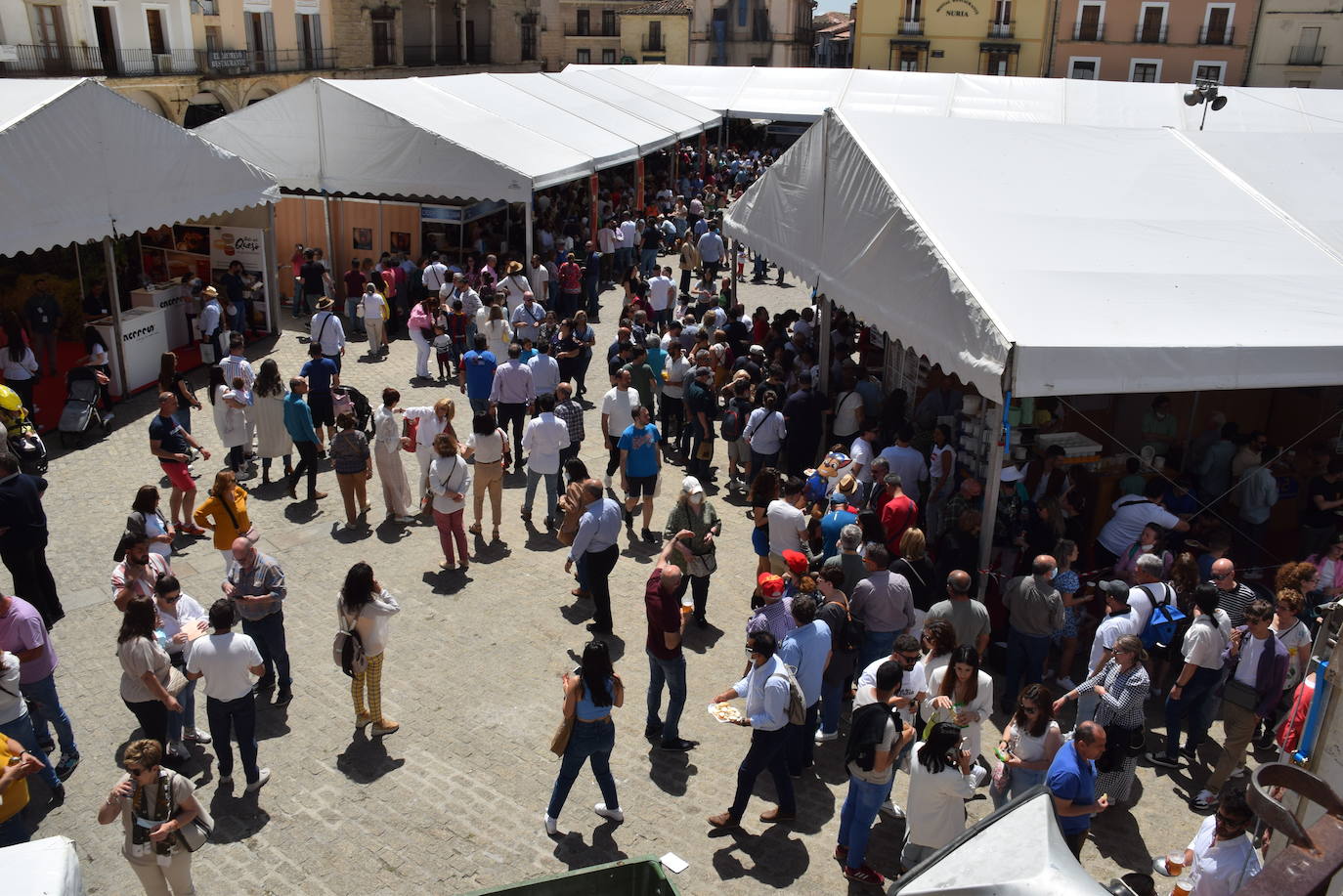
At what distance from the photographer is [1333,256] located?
28.8 feet

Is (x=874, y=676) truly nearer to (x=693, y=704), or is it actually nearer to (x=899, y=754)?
(x=899, y=754)

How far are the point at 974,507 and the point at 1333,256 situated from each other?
3857mm

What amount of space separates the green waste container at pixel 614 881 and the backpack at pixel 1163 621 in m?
3.79

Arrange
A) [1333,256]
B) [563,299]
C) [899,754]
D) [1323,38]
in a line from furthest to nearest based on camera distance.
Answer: [1323,38]
[563,299]
[1333,256]
[899,754]

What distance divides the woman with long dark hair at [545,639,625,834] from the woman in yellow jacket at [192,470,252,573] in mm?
3173

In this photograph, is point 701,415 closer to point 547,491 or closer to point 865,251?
point 547,491

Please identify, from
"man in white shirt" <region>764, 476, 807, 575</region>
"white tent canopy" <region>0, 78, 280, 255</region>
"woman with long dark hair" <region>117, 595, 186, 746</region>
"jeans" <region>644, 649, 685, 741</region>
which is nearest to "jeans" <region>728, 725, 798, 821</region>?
"jeans" <region>644, 649, 685, 741</region>

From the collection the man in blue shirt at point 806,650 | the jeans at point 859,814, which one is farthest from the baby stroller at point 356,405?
the jeans at point 859,814

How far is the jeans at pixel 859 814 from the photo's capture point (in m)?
5.46

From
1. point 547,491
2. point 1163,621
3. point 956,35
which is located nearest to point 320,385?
point 547,491

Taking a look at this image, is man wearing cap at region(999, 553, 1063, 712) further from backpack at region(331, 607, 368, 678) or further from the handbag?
backpack at region(331, 607, 368, 678)

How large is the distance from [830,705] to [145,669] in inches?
156

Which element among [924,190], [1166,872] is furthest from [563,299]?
[1166,872]

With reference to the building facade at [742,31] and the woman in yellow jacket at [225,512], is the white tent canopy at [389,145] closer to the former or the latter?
the woman in yellow jacket at [225,512]
